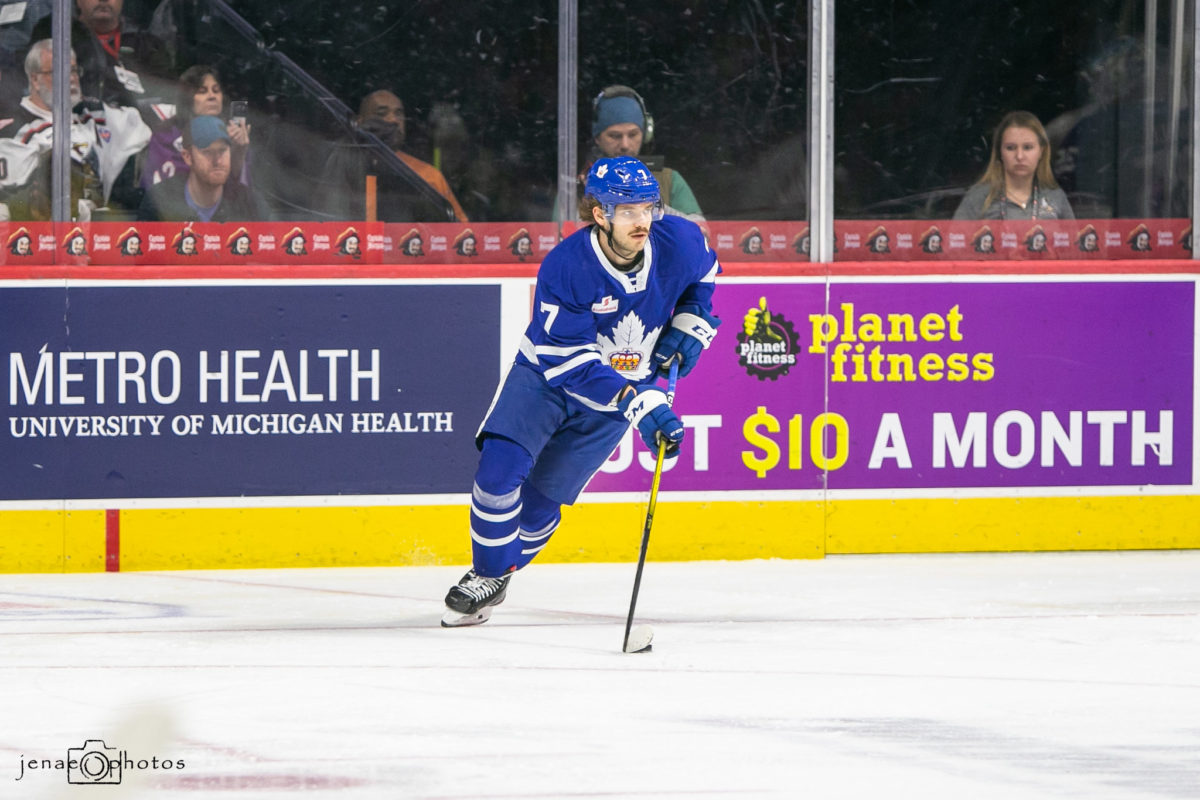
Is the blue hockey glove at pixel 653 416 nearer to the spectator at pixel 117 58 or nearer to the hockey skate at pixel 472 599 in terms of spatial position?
the hockey skate at pixel 472 599

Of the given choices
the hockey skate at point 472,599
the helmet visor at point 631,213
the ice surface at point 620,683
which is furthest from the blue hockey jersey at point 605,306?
the ice surface at point 620,683

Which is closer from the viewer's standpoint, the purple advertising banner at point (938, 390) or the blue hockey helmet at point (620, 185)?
the blue hockey helmet at point (620, 185)

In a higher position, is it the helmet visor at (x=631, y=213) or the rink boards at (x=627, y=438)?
the helmet visor at (x=631, y=213)

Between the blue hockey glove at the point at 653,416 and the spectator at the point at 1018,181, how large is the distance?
221 centimetres

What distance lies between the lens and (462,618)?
500 centimetres

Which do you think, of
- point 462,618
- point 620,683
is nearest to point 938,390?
point 462,618

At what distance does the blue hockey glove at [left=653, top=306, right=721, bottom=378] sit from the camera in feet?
16.0

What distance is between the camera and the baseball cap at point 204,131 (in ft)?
19.5

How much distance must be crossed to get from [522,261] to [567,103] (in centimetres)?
59

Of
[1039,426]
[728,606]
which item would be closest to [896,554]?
[1039,426]

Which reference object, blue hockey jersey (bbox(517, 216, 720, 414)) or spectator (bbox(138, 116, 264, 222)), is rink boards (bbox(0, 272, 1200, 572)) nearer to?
spectator (bbox(138, 116, 264, 222))

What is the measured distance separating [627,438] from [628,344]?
1212 mm

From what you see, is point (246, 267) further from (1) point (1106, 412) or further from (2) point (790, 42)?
(1) point (1106, 412)

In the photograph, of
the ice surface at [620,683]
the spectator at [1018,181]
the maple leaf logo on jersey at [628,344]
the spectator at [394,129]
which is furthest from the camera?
the spectator at [1018,181]
